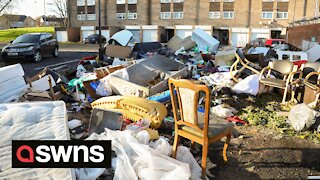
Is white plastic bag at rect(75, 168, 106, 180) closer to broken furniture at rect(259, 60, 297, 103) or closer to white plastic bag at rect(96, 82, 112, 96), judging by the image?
white plastic bag at rect(96, 82, 112, 96)

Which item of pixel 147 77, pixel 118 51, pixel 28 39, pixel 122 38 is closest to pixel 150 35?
pixel 28 39

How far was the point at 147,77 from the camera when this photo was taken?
273 inches

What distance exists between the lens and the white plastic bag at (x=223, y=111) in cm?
510

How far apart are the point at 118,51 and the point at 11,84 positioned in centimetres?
504

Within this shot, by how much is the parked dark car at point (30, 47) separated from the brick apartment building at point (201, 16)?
57.8 ft

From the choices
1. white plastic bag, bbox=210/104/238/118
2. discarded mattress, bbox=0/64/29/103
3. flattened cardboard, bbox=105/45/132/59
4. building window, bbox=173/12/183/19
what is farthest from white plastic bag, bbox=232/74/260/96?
building window, bbox=173/12/183/19

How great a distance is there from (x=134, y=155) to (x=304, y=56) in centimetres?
700

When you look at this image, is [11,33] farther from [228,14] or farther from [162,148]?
[162,148]

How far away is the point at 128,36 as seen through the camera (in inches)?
468

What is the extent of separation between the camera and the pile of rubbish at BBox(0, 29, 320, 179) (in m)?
2.84

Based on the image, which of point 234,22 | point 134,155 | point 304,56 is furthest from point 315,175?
point 234,22

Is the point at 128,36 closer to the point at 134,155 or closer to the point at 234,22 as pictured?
the point at 134,155

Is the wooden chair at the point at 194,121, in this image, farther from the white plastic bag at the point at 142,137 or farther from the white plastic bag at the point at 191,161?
the white plastic bag at the point at 142,137

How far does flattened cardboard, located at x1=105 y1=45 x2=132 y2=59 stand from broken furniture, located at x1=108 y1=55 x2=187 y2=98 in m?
2.33
